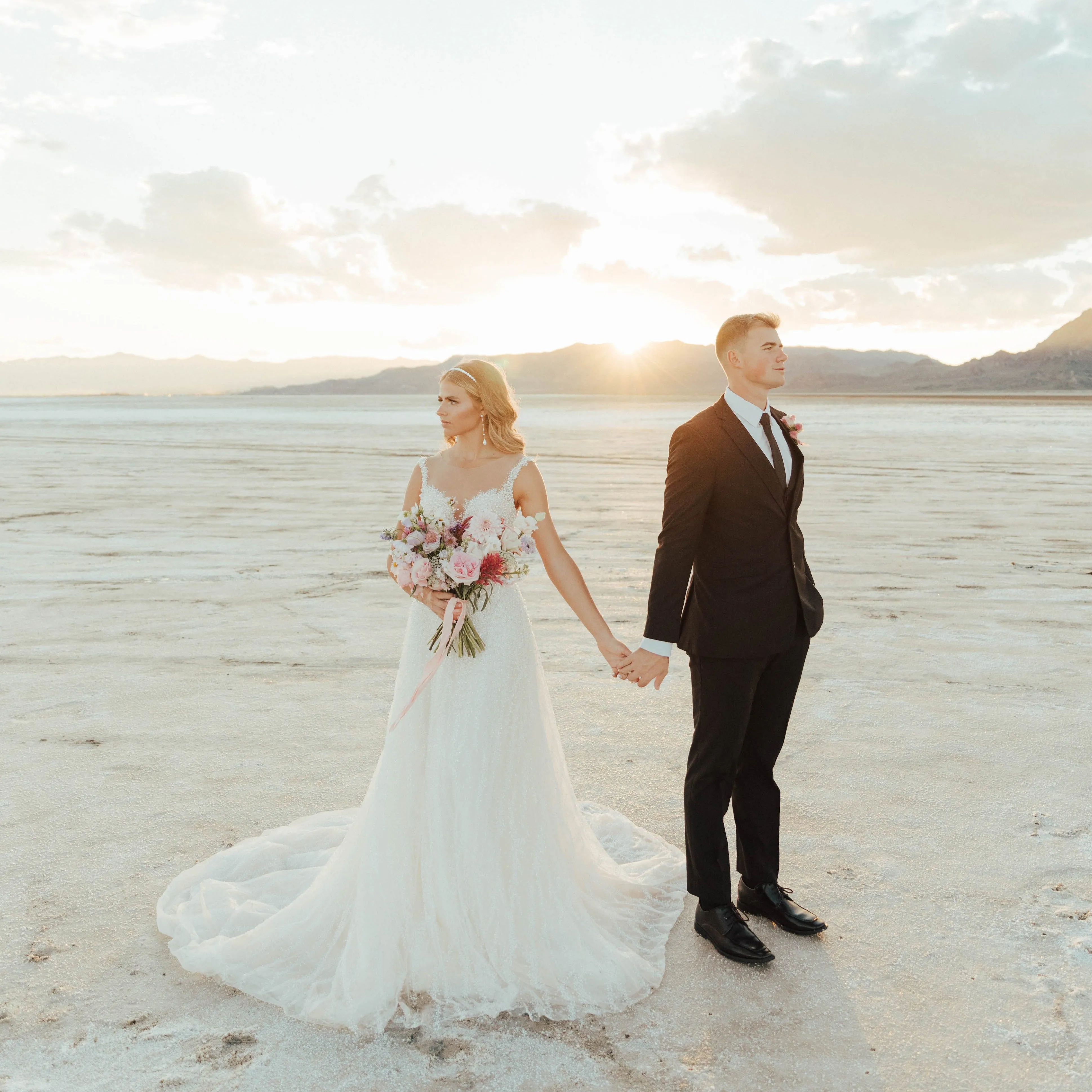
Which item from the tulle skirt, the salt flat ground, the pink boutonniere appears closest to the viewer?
the salt flat ground

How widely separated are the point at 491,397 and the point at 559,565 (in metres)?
0.71

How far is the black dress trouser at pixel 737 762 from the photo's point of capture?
3389mm

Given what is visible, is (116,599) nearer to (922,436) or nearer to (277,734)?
(277,734)

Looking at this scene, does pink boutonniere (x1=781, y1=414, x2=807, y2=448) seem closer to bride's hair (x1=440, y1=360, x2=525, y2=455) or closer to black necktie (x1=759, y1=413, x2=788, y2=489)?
black necktie (x1=759, y1=413, x2=788, y2=489)

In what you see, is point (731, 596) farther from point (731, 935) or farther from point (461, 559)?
point (731, 935)

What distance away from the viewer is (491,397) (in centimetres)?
347

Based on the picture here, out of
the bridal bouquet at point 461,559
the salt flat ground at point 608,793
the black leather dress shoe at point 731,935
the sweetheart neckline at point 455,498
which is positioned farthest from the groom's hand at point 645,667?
the salt flat ground at point 608,793

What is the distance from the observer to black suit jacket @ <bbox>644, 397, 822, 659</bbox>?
3314 millimetres

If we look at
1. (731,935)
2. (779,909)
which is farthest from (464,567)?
(779,909)

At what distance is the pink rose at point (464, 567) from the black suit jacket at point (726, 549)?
0.64 meters

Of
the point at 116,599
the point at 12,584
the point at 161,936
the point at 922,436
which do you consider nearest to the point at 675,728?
the point at 161,936

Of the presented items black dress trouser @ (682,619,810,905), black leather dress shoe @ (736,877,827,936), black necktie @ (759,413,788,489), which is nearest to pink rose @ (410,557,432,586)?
black dress trouser @ (682,619,810,905)

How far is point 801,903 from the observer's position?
3723 millimetres

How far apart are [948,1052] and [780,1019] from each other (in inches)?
20.5
